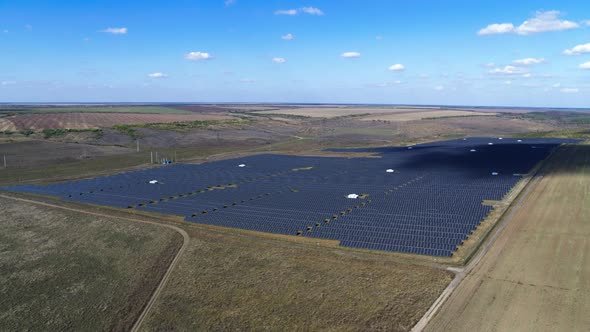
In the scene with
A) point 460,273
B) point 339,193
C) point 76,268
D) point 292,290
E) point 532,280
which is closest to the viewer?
point 292,290

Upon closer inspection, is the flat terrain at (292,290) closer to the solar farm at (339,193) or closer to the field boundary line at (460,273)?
the field boundary line at (460,273)

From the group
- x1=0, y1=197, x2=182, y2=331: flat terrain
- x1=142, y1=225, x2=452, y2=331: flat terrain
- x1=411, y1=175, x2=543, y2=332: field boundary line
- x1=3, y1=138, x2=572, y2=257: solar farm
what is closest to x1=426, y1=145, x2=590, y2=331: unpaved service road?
x1=411, y1=175, x2=543, y2=332: field boundary line

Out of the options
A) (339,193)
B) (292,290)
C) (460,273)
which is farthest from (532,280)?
(339,193)

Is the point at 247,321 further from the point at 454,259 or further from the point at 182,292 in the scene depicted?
the point at 454,259

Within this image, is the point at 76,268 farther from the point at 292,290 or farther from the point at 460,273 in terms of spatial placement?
the point at 460,273

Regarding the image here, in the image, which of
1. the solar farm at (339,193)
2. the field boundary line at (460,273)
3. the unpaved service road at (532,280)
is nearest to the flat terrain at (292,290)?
the field boundary line at (460,273)

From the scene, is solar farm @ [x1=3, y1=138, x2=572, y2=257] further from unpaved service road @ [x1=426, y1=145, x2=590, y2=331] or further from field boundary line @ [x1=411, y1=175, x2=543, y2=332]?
unpaved service road @ [x1=426, y1=145, x2=590, y2=331]
